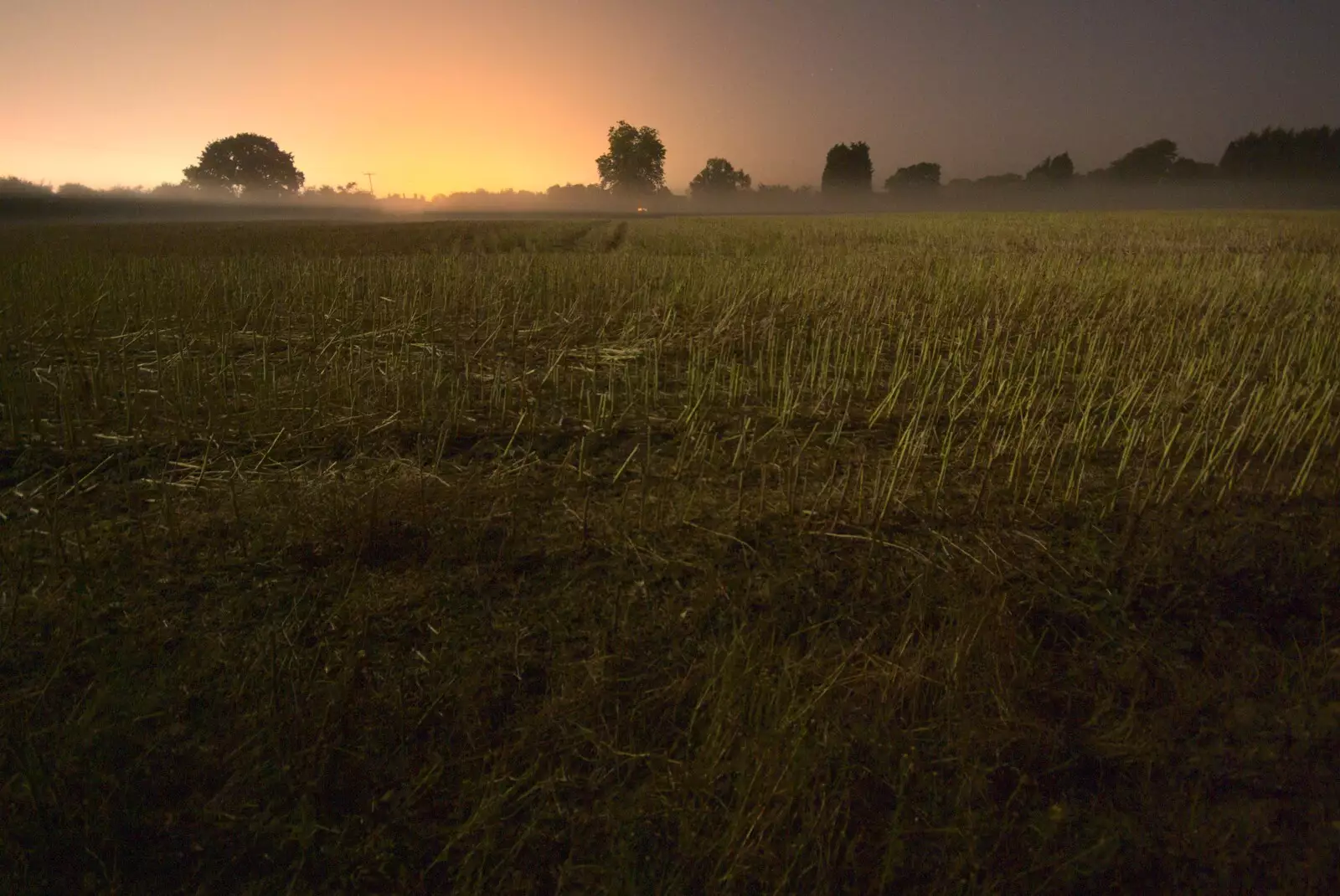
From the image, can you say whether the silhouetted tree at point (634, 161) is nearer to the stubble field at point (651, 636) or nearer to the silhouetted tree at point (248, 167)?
the silhouetted tree at point (248, 167)

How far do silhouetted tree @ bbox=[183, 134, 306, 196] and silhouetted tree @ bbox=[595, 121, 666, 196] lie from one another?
3355cm

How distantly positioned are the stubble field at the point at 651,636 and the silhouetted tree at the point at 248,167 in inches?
3129

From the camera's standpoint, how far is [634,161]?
259ft

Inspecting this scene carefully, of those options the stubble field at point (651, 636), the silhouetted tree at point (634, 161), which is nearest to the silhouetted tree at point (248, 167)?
the silhouetted tree at point (634, 161)

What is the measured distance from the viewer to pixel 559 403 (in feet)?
12.6

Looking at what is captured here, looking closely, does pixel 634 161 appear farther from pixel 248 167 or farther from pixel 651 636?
pixel 651 636

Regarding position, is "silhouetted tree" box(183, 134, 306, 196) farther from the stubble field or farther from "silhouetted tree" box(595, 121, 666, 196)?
the stubble field

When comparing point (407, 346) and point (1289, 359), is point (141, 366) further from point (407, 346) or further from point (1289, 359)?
point (1289, 359)

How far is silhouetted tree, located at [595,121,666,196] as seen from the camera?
259ft

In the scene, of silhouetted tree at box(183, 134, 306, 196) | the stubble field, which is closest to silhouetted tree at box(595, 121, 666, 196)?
silhouetted tree at box(183, 134, 306, 196)

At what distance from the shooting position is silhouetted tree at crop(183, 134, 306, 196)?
6788 cm

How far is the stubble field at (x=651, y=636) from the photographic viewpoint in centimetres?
134

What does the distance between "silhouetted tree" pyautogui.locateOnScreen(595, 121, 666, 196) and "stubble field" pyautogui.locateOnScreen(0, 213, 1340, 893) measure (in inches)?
3201

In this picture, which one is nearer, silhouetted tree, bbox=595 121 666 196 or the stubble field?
the stubble field
